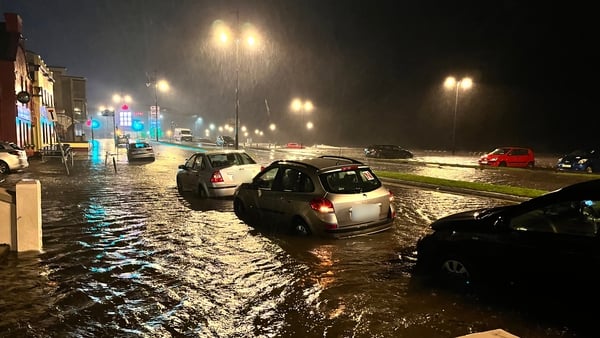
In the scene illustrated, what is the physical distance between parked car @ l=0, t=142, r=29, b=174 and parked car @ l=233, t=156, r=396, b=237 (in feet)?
55.0

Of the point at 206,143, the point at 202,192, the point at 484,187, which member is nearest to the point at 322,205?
the point at 202,192

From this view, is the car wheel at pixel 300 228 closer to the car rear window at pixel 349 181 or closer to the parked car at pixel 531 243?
the car rear window at pixel 349 181

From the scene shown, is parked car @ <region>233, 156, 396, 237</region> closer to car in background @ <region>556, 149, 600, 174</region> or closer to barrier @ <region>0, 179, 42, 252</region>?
barrier @ <region>0, 179, 42, 252</region>

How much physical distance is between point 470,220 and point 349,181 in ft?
9.17

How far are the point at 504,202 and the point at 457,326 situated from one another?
9.22 metres

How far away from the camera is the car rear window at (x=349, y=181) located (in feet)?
25.0

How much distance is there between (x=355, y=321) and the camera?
15.6 feet

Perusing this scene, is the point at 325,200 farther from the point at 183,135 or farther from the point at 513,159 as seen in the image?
the point at 183,135

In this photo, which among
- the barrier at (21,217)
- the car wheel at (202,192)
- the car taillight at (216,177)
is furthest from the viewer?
the car wheel at (202,192)

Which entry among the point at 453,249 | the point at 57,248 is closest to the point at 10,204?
the point at 57,248

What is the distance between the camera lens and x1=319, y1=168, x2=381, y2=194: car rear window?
7.62 metres

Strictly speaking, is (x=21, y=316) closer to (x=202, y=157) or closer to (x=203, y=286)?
(x=203, y=286)

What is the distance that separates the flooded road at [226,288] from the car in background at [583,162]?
60.1 ft

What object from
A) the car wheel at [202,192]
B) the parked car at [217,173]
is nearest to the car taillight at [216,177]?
the parked car at [217,173]
